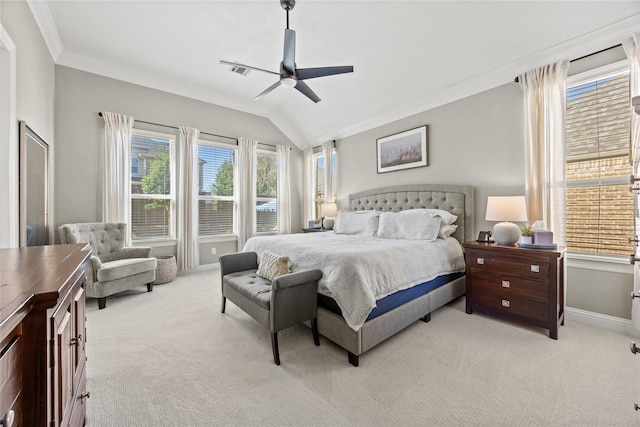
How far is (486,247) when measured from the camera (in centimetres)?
282

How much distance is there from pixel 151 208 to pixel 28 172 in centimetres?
210

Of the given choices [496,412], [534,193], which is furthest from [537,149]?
[496,412]

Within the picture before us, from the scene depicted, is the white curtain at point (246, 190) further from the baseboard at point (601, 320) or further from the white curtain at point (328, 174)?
the baseboard at point (601, 320)

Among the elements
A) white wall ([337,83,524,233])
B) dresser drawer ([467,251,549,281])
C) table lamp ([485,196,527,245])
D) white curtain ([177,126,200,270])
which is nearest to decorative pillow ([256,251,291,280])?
dresser drawer ([467,251,549,281])

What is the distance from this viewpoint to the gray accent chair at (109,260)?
10.5 feet

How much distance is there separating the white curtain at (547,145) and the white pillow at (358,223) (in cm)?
187

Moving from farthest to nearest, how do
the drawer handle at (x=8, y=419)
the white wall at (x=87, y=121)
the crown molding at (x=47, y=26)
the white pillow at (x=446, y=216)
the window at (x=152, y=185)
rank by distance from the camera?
the window at (x=152, y=185)
the white wall at (x=87, y=121)
the white pillow at (x=446, y=216)
the crown molding at (x=47, y=26)
the drawer handle at (x=8, y=419)

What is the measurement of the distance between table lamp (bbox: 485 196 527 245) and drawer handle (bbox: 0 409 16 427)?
3.42 metres

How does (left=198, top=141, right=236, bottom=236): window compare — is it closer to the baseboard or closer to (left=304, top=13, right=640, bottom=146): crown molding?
(left=304, top=13, right=640, bottom=146): crown molding

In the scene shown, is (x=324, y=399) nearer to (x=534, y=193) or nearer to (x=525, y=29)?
(x=534, y=193)

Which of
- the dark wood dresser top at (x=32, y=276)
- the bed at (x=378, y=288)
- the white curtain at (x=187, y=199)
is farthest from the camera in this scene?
the white curtain at (x=187, y=199)

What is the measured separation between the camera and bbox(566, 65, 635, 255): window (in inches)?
101

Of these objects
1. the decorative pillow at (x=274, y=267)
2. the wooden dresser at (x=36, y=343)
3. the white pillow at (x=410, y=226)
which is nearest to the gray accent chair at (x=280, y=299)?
the decorative pillow at (x=274, y=267)

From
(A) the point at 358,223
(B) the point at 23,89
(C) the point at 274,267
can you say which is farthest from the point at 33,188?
(A) the point at 358,223
